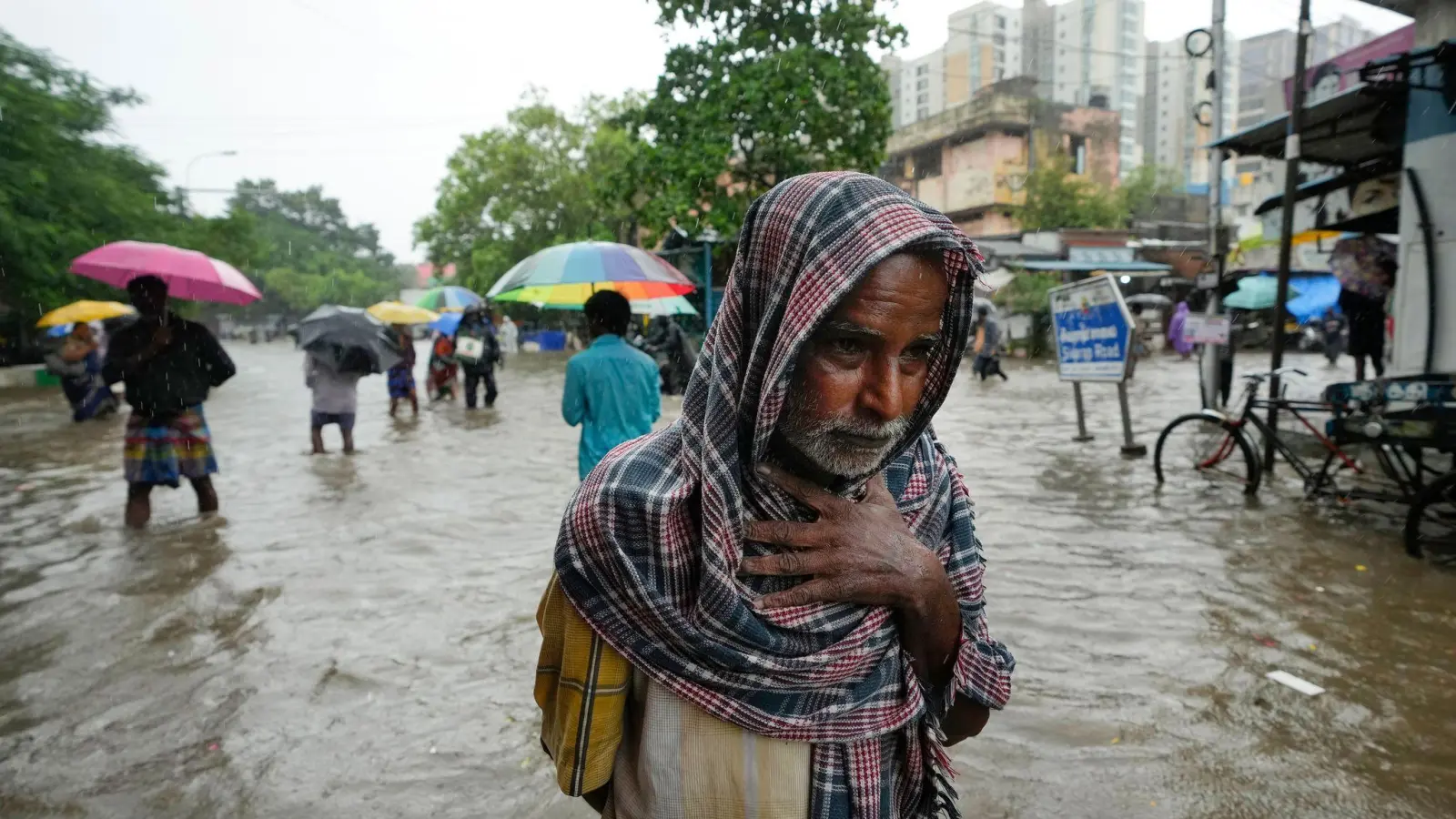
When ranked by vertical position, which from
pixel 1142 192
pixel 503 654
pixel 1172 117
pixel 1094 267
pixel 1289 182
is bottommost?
pixel 503 654

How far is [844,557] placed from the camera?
129 centimetres

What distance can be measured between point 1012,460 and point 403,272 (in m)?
116

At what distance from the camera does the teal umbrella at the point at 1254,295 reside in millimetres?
12844

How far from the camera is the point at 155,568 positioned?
5.82 m

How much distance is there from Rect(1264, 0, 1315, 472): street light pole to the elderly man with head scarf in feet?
23.7

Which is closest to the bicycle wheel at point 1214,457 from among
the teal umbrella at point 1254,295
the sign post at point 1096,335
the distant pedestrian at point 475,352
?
the sign post at point 1096,335

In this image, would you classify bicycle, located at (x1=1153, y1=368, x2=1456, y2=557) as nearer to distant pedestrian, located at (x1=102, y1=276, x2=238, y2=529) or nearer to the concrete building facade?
distant pedestrian, located at (x1=102, y1=276, x2=238, y2=529)

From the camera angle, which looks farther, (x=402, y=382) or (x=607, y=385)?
(x=402, y=382)

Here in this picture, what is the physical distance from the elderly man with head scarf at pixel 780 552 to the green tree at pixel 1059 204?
35.8 meters

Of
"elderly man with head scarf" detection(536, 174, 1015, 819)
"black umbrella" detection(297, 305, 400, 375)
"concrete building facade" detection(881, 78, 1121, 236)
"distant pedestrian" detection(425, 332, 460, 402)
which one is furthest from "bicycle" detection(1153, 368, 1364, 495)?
"concrete building facade" detection(881, 78, 1121, 236)

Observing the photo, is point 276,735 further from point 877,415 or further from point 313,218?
point 313,218

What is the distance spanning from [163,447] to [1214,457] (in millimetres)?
8481

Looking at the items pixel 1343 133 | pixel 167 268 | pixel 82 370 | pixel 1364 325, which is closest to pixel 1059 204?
pixel 1364 325

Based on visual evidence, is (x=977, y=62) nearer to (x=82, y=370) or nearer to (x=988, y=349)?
(x=988, y=349)
